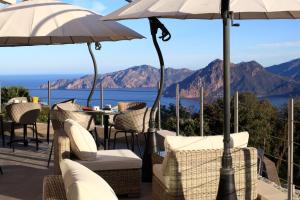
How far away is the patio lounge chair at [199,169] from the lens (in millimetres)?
3984

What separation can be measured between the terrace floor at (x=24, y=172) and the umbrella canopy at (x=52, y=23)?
170 cm

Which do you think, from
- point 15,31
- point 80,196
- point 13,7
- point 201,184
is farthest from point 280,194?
point 13,7

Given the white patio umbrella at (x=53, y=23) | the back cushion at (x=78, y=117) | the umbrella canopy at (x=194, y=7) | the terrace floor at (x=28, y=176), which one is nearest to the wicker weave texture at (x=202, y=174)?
the terrace floor at (x=28, y=176)

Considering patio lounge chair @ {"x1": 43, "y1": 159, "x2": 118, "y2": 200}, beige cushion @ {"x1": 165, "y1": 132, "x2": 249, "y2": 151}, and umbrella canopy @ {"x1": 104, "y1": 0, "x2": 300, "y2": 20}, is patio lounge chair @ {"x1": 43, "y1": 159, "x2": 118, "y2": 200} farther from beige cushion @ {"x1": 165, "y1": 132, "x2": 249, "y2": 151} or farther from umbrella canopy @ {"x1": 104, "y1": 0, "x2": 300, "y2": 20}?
umbrella canopy @ {"x1": 104, "y1": 0, "x2": 300, "y2": 20}

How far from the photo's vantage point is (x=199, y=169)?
13.3 feet

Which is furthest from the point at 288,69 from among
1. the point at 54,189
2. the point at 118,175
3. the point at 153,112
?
the point at 54,189

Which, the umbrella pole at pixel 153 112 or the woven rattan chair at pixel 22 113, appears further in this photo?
the woven rattan chair at pixel 22 113

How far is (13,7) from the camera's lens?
6246 millimetres

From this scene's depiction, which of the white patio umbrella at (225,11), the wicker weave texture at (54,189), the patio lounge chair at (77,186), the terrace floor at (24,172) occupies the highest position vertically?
the white patio umbrella at (225,11)

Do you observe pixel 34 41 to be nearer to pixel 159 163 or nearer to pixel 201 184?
pixel 159 163

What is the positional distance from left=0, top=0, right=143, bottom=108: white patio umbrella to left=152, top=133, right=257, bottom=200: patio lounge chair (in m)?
2.39

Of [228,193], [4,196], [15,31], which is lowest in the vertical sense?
[4,196]

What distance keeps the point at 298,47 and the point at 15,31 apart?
4537 cm

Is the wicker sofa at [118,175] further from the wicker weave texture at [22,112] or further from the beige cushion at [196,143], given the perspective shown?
the wicker weave texture at [22,112]
